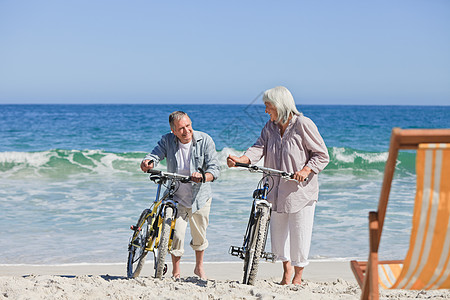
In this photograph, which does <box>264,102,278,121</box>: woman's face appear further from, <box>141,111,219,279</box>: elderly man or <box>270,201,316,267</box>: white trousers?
<box>270,201,316,267</box>: white trousers

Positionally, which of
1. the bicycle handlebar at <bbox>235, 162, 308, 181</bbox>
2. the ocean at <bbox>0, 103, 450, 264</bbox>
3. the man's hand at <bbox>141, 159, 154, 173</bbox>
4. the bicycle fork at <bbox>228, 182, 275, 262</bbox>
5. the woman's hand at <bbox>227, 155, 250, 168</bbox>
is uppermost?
the woman's hand at <bbox>227, 155, 250, 168</bbox>

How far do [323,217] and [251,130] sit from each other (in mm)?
16061

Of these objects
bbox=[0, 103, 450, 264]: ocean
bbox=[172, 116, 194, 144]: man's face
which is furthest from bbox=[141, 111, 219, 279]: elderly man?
bbox=[0, 103, 450, 264]: ocean

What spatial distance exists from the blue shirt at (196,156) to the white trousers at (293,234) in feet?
2.03

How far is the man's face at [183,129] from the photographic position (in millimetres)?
4410

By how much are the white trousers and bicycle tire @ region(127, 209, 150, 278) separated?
102cm

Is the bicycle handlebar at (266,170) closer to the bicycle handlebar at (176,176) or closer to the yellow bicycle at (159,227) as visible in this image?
the bicycle handlebar at (176,176)

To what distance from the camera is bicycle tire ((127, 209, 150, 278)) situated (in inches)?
174

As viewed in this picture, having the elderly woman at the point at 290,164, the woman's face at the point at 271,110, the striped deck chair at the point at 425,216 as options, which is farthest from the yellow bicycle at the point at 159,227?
the striped deck chair at the point at 425,216

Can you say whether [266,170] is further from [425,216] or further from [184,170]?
[425,216]

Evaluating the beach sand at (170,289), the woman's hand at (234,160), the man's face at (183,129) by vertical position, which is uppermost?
the man's face at (183,129)

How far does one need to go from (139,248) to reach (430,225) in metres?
2.78

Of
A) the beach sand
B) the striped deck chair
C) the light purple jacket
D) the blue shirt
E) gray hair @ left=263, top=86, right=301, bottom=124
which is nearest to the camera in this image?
the striped deck chair

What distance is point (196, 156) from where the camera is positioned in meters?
4.51
